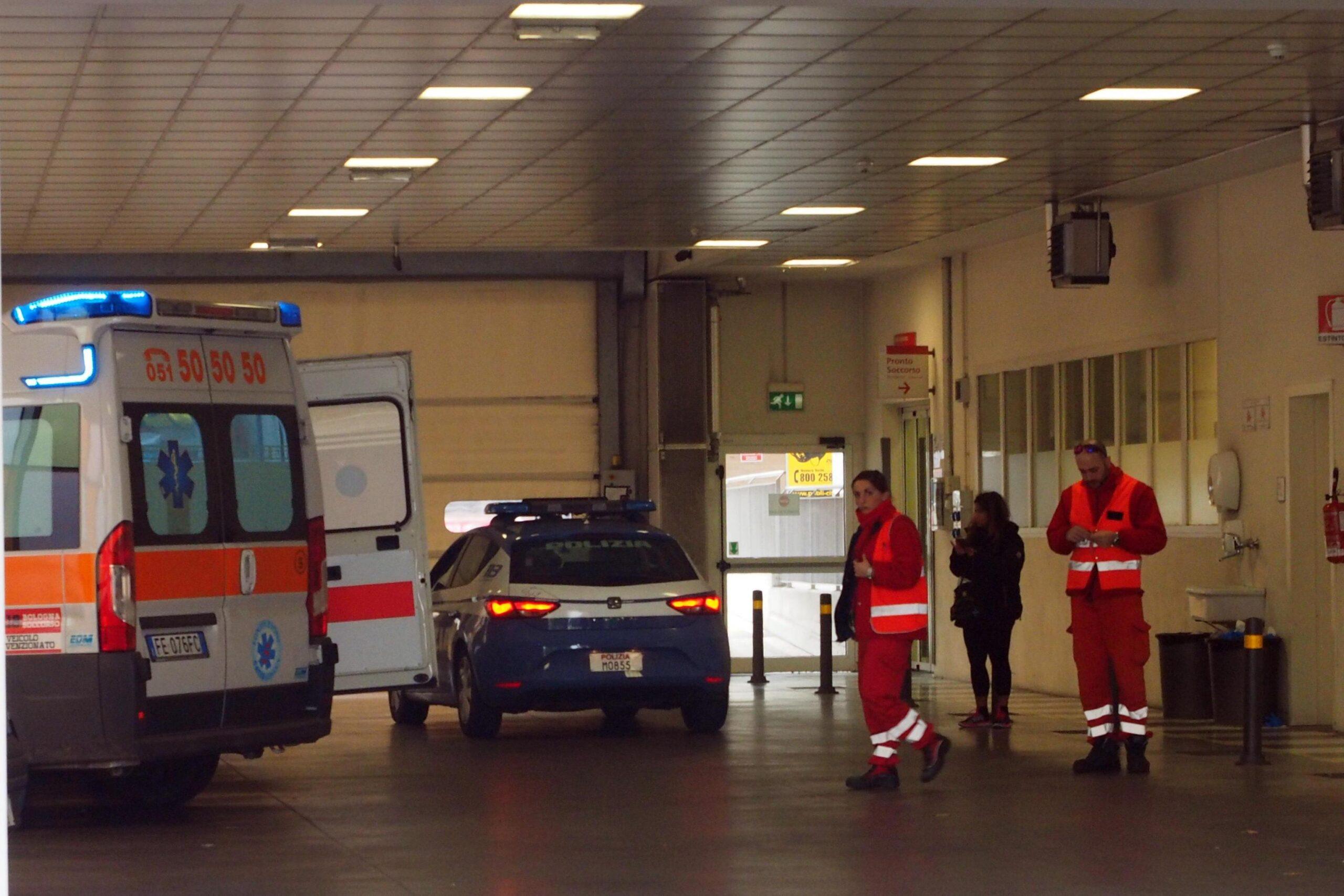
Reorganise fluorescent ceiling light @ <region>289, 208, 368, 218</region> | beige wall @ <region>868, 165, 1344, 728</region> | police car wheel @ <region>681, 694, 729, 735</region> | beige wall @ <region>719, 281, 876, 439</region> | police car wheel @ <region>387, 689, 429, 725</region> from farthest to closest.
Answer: beige wall @ <region>719, 281, 876, 439</region> → police car wheel @ <region>387, 689, 429, 725</region> → fluorescent ceiling light @ <region>289, 208, 368, 218</region> → police car wheel @ <region>681, 694, 729, 735</region> → beige wall @ <region>868, 165, 1344, 728</region>

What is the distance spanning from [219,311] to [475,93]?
2.13 metres

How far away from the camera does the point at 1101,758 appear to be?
12039 mm

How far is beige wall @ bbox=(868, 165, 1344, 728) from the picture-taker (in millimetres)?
14469

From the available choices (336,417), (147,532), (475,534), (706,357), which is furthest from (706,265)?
Answer: (147,532)

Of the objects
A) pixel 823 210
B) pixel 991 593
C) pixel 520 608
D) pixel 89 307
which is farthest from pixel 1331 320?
pixel 89 307

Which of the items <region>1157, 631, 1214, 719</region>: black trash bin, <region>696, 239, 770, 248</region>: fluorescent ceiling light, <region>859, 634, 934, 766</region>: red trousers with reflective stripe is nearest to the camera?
<region>859, 634, 934, 766</region>: red trousers with reflective stripe

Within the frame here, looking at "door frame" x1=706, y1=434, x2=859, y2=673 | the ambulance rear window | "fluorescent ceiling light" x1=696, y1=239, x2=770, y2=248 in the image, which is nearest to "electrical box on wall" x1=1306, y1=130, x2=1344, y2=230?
"fluorescent ceiling light" x1=696, y1=239, x2=770, y2=248

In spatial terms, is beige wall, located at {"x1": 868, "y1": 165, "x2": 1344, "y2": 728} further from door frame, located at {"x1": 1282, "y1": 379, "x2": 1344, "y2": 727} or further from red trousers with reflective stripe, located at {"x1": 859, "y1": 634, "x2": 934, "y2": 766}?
red trousers with reflective stripe, located at {"x1": 859, "y1": 634, "x2": 934, "y2": 766}

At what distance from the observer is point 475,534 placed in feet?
50.9

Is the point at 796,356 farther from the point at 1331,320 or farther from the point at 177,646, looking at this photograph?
the point at 177,646

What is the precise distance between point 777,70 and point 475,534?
5.72 metres

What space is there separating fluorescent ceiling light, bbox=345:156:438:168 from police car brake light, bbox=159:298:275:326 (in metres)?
3.03

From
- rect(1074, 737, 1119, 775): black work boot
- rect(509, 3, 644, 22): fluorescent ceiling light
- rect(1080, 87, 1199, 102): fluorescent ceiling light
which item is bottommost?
rect(1074, 737, 1119, 775): black work boot

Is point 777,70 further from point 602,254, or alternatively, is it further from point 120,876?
point 602,254
